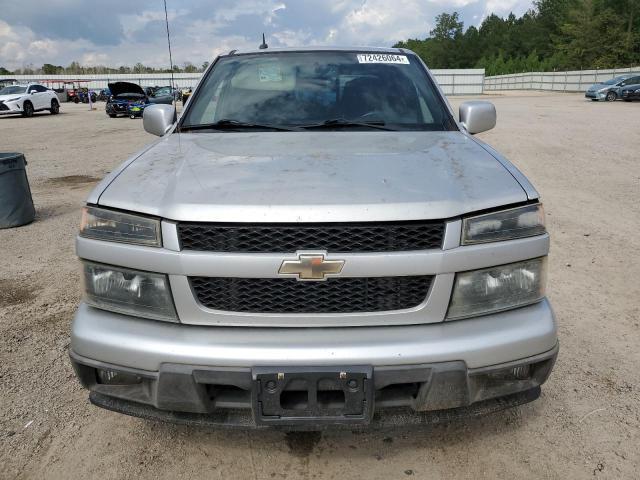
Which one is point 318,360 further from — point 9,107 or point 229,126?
point 9,107

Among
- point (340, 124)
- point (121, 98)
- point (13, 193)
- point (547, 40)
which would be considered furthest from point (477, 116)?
point (547, 40)

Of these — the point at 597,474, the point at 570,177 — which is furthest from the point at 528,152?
the point at 597,474

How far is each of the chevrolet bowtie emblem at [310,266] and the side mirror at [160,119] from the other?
183cm

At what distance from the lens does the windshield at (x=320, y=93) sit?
3.03 m

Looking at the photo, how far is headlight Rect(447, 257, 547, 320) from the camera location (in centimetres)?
196

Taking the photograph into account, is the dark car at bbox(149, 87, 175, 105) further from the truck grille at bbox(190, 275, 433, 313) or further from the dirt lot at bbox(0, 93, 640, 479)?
the truck grille at bbox(190, 275, 433, 313)

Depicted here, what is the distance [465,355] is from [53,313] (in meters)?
3.11

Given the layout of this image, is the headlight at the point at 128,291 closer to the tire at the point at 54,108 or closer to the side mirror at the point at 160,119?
the side mirror at the point at 160,119

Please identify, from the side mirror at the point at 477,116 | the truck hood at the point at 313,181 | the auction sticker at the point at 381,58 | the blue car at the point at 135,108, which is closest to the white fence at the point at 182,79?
the blue car at the point at 135,108

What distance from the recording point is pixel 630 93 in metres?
28.0

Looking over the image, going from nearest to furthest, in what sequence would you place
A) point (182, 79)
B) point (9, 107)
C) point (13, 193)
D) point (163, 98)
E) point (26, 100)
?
1. point (13, 193)
2. point (163, 98)
3. point (9, 107)
4. point (26, 100)
5. point (182, 79)

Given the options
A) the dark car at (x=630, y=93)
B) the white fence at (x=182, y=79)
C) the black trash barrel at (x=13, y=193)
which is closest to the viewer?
the black trash barrel at (x=13, y=193)

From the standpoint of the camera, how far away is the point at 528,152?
10805 mm

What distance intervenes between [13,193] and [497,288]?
19.0 ft
